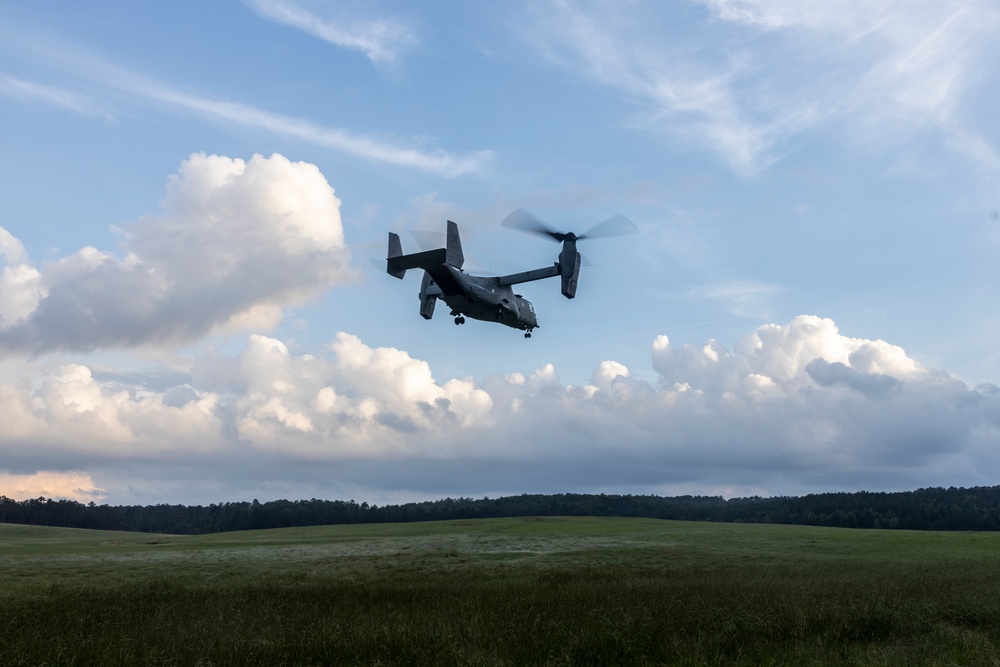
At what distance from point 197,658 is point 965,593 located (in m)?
21.3

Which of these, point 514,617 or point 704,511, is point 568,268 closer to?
point 514,617

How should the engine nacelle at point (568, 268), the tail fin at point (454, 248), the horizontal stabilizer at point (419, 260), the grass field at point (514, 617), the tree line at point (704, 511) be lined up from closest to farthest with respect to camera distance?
the grass field at point (514, 617), the horizontal stabilizer at point (419, 260), the tail fin at point (454, 248), the engine nacelle at point (568, 268), the tree line at point (704, 511)

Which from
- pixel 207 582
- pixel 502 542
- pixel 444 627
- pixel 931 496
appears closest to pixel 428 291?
pixel 502 542

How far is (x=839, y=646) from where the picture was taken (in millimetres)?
Result: 16250

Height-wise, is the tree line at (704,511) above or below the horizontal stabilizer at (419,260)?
below

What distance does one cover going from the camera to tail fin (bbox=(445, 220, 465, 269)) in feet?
140

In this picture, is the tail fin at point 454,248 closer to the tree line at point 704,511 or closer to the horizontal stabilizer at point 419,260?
the horizontal stabilizer at point 419,260

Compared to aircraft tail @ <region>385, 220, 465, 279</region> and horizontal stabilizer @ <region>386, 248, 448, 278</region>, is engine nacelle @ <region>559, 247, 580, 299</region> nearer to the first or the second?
aircraft tail @ <region>385, 220, 465, 279</region>

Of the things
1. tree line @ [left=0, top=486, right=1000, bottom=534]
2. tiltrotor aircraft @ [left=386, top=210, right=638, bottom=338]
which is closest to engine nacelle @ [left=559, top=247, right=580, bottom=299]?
tiltrotor aircraft @ [left=386, top=210, right=638, bottom=338]

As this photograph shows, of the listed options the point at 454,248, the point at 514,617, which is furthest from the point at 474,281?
the point at 514,617

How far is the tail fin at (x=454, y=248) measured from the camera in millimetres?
42750

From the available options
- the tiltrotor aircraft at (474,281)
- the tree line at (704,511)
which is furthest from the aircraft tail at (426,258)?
the tree line at (704,511)

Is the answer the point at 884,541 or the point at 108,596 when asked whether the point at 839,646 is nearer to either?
the point at 108,596

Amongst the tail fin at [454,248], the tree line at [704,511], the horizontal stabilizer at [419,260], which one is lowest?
the tree line at [704,511]
